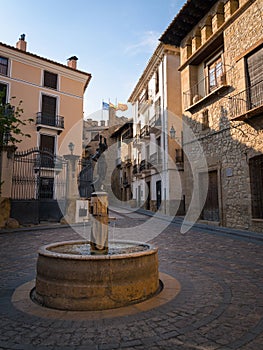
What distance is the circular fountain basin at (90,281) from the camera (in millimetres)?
3102

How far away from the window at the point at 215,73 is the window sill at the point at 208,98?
51 cm

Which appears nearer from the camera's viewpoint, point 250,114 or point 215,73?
point 250,114

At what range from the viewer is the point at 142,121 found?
2677cm

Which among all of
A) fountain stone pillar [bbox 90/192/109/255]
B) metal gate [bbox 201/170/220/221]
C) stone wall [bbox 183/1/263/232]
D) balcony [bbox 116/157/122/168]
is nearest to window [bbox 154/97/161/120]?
stone wall [bbox 183/1/263/232]

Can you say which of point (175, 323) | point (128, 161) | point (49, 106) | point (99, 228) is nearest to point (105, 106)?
point (128, 161)

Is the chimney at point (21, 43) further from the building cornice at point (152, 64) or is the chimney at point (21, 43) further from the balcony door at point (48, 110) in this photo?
the building cornice at point (152, 64)

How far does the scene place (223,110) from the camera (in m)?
12.1

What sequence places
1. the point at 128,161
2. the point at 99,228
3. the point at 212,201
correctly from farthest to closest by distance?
the point at 128,161 < the point at 212,201 < the point at 99,228

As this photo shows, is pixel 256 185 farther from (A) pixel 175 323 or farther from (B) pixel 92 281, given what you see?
(B) pixel 92 281

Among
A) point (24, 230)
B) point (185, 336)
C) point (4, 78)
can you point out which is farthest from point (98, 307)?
point (4, 78)

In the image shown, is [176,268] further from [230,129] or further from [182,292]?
[230,129]

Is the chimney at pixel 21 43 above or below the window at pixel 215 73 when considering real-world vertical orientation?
above

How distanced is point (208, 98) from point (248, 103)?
9.16 feet

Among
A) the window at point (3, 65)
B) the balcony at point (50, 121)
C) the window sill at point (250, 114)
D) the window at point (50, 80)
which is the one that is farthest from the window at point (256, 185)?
the window at point (3, 65)
